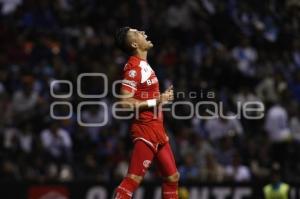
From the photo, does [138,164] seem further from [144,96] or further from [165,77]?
[165,77]

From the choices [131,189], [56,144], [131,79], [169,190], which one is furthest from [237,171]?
[131,79]

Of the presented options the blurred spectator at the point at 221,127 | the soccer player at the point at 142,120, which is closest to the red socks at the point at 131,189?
the soccer player at the point at 142,120

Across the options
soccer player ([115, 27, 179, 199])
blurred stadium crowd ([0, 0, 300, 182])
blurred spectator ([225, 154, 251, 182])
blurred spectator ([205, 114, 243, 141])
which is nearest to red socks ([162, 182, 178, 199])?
soccer player ([115, 27, 179, 199])

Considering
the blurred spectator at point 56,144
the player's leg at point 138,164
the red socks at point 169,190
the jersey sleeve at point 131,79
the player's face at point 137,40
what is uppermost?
the player's face at point 137,40

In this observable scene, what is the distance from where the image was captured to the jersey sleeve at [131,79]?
1062 centimetres

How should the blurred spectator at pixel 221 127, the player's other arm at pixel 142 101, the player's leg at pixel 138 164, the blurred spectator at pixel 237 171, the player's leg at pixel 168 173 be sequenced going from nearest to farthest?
the player's other arm at pixel 142 101 → the player's leg at pixel 138 164 → the player's leg at pixel 168 173 → the blurred spectator at pixel 237 171 → the blurred spectator at pixel 221 127

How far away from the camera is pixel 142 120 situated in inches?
428

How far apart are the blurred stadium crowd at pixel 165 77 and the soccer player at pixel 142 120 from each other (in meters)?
6.81

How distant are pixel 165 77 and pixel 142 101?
29.5ft

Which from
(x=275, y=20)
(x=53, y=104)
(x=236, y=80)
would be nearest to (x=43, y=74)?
(x=53, y=104)

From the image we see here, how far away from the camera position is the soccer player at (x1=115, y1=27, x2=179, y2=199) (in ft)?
34.8

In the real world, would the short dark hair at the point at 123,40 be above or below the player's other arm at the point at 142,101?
above

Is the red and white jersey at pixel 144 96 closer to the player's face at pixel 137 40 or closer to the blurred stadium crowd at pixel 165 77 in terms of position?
the player's face at pixel 137 40

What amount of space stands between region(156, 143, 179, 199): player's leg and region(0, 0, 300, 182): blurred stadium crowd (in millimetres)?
6807
